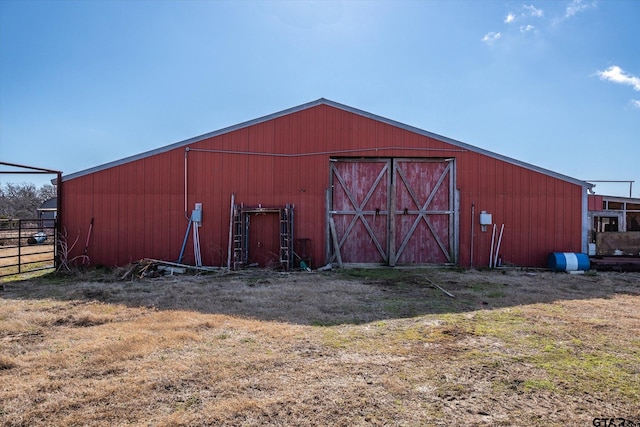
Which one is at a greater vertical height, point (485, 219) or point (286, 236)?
point (485, 219)

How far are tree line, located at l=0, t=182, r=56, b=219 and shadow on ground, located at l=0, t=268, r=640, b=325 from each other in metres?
27.0

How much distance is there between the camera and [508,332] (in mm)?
4902

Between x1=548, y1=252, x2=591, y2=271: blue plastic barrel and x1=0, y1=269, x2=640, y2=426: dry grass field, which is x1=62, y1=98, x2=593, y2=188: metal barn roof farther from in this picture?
x1=0, y1=269, x2=640, y2=426: dry grass field

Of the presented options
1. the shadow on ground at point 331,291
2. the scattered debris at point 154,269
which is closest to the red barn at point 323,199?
the scattered debris at point 154,269

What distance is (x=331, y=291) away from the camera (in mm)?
7562

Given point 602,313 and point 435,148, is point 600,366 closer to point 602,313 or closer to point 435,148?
point 602,313

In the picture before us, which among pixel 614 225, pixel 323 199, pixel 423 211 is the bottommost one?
pixel 614 225

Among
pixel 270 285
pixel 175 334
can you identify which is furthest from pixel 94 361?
pixel 270 285

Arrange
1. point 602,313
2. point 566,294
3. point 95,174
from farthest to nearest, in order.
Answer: point 95,174
point 566,294
point 602,313

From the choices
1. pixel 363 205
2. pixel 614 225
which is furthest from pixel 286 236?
pixel 614 225

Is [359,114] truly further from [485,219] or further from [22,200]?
[22,200]

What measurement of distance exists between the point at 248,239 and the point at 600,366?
839 cm

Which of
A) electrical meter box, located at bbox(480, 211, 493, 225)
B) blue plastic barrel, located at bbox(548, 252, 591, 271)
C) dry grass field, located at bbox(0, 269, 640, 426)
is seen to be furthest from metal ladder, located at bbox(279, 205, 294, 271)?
blue plastic barrel, located at bbox(548, 252, 591, 271)

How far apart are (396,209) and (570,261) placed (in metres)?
4.82
